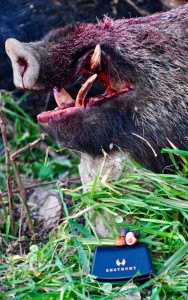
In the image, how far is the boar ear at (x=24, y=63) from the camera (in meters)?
2.47

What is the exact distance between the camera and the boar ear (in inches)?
97.2

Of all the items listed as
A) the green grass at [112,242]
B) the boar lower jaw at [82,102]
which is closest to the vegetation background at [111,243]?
the green grass at [112,242]

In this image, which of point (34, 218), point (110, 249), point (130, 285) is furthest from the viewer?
point (34, 218)

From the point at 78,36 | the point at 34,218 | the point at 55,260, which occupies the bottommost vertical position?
the point at 34,218

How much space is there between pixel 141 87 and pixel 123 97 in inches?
2.7

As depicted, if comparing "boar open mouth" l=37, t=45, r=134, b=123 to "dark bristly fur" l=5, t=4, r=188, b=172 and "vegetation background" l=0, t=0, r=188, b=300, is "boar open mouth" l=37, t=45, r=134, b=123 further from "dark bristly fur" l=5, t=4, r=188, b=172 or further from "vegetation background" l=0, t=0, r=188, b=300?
"vegetation background" l=0, t=0, r=188, b=300

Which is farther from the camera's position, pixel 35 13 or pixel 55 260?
pixel 35 13

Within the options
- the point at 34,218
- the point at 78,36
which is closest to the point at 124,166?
the point at 78,36

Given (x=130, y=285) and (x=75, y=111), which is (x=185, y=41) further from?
(x=130, y=285)

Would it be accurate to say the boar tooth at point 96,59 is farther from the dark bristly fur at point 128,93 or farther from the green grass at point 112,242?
the green grass at point 112,242

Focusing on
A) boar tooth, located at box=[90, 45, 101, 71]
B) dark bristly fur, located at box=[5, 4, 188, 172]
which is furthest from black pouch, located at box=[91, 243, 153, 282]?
boar tooth, located at box=[90, 45, 101, 71]

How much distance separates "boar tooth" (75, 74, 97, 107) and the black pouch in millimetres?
484

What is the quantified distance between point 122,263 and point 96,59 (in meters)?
0.63

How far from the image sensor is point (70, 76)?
100 inches
